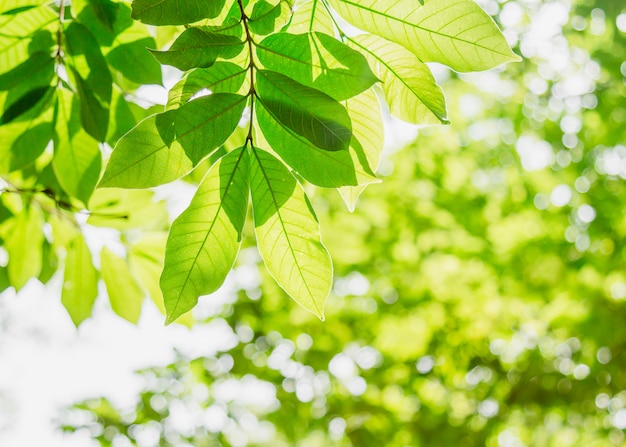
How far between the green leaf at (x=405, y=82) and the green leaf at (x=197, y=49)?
186 mm

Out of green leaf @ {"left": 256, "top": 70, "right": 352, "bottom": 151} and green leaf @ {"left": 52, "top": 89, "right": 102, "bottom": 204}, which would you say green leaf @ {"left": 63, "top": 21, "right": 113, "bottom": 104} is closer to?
green leaf @ {"left": 52, "top": 89, "right": 102, "bottom": 204}

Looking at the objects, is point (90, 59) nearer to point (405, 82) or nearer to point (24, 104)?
point (24, 104)

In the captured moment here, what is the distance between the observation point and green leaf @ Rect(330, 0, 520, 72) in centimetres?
73

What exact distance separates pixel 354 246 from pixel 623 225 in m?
2.20

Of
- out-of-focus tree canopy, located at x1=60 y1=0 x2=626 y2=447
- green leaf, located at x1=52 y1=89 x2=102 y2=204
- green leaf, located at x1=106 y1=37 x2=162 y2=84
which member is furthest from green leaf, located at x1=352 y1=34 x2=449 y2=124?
out-of-focus tree canopy, located at x1=60 y1=0 x2=626 y2=447

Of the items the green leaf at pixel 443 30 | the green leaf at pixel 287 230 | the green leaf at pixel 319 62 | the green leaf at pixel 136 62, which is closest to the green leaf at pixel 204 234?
the green leaf at pixel 287 230

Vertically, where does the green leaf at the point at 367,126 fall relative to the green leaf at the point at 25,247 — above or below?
above

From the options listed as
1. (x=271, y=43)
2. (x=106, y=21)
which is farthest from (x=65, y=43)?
(x=271, y=43)

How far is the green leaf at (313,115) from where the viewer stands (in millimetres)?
686

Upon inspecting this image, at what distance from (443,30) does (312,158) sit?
23 cm

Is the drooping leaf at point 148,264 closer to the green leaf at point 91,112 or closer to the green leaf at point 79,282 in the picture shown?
the green leaf at point 79,282

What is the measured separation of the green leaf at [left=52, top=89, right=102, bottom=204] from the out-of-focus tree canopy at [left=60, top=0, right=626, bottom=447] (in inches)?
144

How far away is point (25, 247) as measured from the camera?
4.44 ft

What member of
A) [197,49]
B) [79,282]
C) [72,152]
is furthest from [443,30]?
[79,282]
